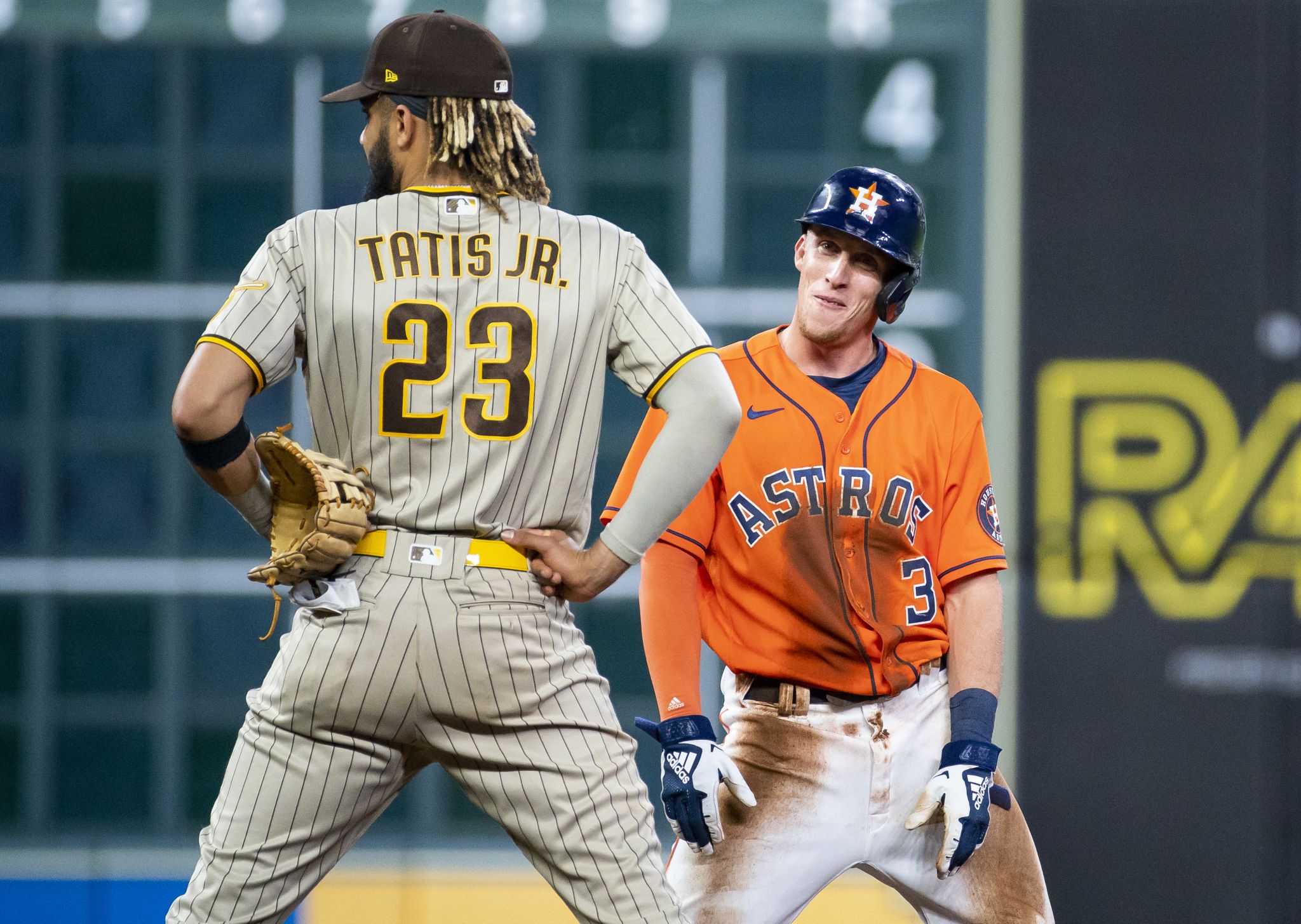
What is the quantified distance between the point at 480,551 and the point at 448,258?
396mm

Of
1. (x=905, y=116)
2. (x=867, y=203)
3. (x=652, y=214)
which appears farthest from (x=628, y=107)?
(x=867, y=203)

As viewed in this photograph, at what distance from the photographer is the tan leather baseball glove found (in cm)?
190

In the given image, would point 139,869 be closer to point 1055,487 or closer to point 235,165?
point 235,165

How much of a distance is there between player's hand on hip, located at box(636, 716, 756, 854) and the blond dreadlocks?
0.81m

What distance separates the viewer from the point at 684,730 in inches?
88.7

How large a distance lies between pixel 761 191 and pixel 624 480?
1.80 meters

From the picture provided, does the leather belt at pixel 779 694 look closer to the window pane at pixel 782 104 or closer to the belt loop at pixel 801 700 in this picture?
the belt loop at pixel 801 700

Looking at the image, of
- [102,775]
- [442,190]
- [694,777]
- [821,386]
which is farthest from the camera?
[102,775]

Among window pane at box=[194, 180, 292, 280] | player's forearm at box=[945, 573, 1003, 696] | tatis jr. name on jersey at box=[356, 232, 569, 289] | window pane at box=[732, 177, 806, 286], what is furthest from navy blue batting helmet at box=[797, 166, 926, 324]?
window pane at box=[194, 180, 292, 280]

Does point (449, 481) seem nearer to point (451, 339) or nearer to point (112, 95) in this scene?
point (451, 339)

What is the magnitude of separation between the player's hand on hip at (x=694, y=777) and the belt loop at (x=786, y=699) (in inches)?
4.8

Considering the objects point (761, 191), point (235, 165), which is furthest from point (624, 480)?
point (235, 165)

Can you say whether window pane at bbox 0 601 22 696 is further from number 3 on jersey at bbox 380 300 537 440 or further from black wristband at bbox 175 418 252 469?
number 3 on jersey at bbox 380 300 537 440

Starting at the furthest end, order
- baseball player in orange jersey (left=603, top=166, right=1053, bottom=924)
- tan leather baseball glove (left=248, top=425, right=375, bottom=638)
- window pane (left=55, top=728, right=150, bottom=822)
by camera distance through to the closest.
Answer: window pane (left=55, top=728, right=150, bottom=822) → baseball player in orange jersey (left=603, top=166, right=1053, bottom=924) → tan leather baseball glove (left=248, top=425, right=375, bottom=638)
